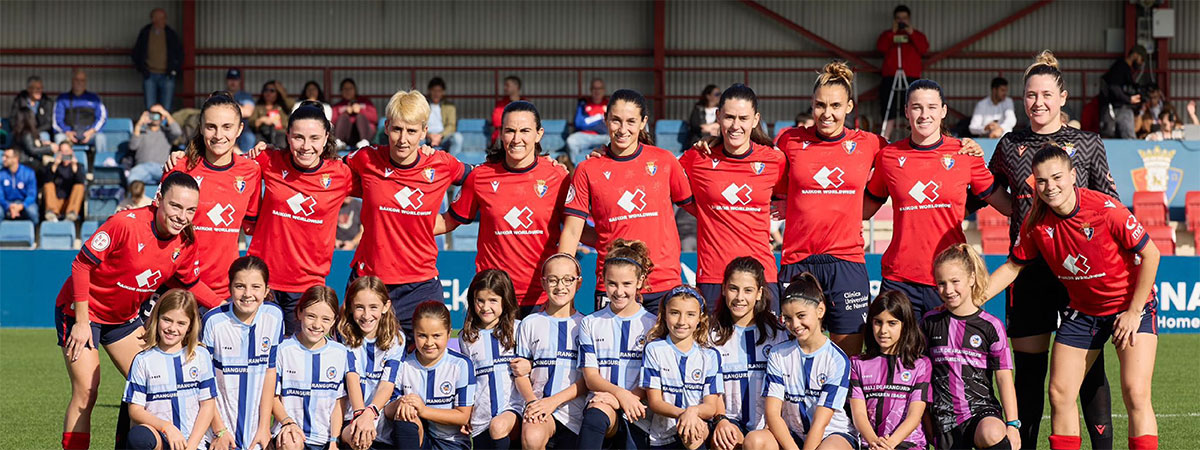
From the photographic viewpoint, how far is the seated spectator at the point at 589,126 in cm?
1670

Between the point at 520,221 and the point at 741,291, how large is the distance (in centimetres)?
128

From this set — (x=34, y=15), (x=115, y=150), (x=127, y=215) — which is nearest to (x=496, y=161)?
(x=127, y=215)

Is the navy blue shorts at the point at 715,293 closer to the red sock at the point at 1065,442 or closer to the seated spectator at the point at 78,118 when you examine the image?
the red sock at the point at 1065,442

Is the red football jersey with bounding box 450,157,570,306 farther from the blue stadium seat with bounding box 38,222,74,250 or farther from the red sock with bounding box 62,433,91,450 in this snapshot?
the blue stadium seat with bounding box 38,222,74,250

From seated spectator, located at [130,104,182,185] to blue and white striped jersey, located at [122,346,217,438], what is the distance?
10.6 m

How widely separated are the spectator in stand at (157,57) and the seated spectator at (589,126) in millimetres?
6004

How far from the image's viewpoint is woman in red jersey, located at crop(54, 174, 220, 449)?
239 inches

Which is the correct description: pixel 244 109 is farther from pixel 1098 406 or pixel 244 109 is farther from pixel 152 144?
pixel 1098 406

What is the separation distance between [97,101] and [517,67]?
6.02 m

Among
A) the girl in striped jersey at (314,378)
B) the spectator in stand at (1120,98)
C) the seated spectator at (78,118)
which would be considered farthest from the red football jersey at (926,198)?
the seated spectator at (78,118)

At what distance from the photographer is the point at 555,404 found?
19.9 ft

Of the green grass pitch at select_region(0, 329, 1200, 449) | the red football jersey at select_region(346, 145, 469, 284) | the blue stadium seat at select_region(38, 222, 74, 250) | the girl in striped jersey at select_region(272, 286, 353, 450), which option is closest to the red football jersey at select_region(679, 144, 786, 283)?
the red football jersey at select_region(346, 145, 469, 284)

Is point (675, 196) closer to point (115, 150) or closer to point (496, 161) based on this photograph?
point (496, 161)

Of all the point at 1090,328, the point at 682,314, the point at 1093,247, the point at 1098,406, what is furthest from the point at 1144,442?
the point at 682,314
